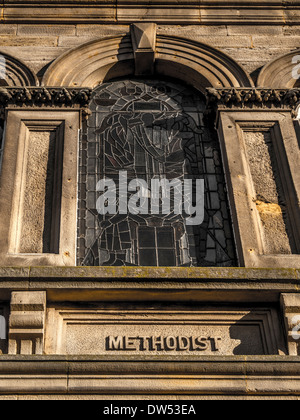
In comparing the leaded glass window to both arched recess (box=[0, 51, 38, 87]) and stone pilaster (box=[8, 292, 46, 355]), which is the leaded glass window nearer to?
arched recess (box=[0, 51, 38, 87])

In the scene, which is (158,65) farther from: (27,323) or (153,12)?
(27,323)

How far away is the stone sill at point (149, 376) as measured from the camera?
733 cm

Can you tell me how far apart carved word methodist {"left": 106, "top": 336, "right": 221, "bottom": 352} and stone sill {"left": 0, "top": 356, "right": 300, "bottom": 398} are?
53 cm

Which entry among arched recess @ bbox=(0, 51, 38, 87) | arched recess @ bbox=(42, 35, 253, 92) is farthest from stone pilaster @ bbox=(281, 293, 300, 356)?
arched recess @ bbox=(0, 51, 38, 87)

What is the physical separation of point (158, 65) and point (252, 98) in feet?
5.07

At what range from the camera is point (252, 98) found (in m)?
10.4

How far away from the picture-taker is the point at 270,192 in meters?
9.57

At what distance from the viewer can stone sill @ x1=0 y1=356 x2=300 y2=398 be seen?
7332 millimetres

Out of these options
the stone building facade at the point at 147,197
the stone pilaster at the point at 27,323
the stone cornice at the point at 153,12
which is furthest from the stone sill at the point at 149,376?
the stone cornice at the point at 153,12

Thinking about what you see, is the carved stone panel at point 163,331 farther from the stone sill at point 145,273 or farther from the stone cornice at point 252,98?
the stone cornice at point 252,98

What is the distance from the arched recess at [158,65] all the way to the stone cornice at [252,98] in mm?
250

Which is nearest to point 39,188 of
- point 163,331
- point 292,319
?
point 163,331

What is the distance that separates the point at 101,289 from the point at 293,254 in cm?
214

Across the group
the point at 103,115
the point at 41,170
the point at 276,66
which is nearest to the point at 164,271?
the point at 41,170
